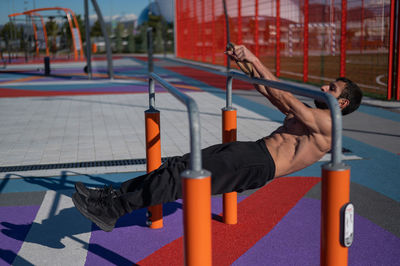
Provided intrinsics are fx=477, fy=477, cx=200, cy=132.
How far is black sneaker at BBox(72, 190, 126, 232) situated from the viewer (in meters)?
3.01

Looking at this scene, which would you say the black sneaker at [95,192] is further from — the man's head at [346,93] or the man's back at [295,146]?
the man's head at [346,93]

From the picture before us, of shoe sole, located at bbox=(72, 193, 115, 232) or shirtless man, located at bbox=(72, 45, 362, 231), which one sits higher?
shirtless man, located at bbox=(72, 45, 362, 231)

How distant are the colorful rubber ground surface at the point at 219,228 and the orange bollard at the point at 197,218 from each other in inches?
44.5

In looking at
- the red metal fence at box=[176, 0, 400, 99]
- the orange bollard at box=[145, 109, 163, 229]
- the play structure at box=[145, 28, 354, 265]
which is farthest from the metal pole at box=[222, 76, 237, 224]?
the red metal fence at box=[176, 0, 400, 99]

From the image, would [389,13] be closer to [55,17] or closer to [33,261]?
[33,261]

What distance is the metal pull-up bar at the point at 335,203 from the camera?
6.89ft

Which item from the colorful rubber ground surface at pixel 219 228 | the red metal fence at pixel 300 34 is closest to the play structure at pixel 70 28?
the red metal fence at pixel 300 34

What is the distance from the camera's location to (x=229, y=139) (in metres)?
3.88

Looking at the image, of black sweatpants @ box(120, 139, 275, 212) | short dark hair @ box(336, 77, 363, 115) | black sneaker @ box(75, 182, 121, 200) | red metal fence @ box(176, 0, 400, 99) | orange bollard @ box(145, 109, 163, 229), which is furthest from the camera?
red metal fence @ box(176, 0, 400, 99)

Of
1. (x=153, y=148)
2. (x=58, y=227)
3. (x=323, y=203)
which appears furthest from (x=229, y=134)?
(x=323, y=203)

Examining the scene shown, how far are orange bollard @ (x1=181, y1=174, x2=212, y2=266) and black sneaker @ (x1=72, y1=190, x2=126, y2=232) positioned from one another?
3.08ft

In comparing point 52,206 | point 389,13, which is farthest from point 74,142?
point 389,13

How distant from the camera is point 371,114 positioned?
962cm

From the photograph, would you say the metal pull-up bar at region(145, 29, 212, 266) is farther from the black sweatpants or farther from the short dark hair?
the short dark hair
